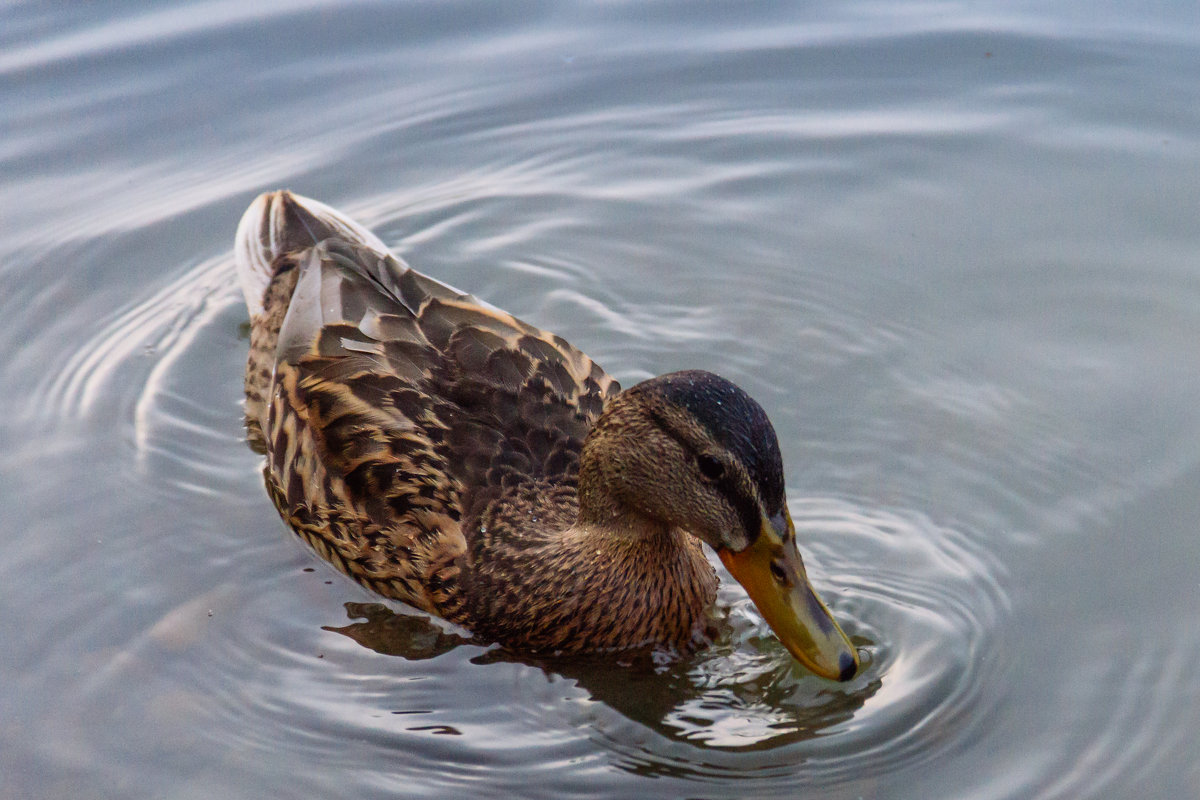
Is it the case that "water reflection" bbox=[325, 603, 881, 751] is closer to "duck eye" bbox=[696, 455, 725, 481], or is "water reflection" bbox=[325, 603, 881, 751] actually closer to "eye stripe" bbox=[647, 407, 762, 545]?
"eye stripe" bbox=[647, 407, 762, 545]

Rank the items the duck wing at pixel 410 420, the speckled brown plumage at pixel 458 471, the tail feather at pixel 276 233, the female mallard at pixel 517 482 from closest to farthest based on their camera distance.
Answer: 1. the female mallard at pixel 517 482
2. the speckled brown plumage at pixel 458 471
3. the duck wing at pixel 410 420
4. the tail feather at pixel 276 233

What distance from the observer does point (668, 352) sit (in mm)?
6633

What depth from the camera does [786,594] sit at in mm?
4625

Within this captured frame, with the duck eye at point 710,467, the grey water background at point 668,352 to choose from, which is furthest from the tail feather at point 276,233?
the duck eye at point 710,467

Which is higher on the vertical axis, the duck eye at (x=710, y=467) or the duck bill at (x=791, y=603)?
the duck eye at (x=710, y=467)

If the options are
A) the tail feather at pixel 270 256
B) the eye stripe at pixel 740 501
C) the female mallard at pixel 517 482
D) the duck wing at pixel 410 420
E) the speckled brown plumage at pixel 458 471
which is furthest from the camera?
the tail feather at pixel 270 256

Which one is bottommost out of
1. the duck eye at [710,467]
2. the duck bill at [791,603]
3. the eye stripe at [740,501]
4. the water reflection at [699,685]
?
the water reflection at [699,685]

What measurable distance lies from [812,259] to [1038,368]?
1363 millimetres

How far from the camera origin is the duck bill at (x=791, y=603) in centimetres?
455

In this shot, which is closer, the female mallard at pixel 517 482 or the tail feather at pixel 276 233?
the female mallard at pixel 517 482

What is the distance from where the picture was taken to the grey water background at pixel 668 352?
4.65m

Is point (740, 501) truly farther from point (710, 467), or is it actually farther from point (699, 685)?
point (699, 685)

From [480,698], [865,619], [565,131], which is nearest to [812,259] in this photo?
[565,131]

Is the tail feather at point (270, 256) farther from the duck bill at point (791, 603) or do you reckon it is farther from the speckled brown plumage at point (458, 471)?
the duck bill at point (791, 603)
